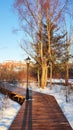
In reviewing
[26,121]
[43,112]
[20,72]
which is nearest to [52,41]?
[20,72]

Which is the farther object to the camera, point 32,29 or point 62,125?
point 32,29

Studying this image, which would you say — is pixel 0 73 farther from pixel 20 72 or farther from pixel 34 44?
pixel 34 44

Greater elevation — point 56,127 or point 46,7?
point 46,7

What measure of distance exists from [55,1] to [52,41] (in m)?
4.72

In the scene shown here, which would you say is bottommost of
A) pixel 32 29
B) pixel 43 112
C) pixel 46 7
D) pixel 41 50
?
pixel 43 112

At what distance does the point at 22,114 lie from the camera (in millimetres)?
9375

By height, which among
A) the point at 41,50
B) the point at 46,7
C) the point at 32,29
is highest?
the point at 46,7

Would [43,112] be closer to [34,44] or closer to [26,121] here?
[26,121]

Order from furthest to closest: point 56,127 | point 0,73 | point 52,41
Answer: point 0,73 → point 52,41 → point 56,127

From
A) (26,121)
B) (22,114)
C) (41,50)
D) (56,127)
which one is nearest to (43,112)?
(22,114)

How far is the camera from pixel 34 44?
74.0 ft

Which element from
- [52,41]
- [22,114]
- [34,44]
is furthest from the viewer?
[52,41]

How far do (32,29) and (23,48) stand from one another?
2.24m

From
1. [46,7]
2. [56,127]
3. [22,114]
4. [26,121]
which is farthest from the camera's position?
[46,7]
